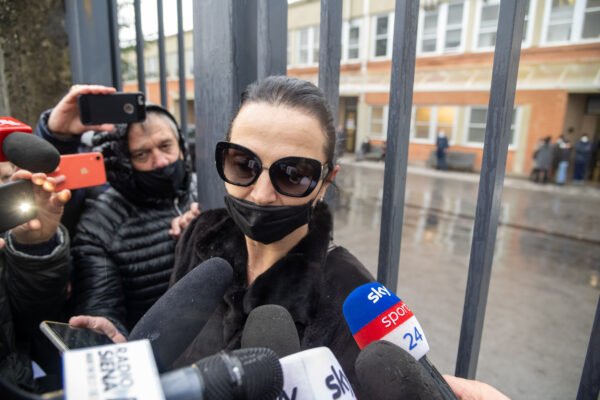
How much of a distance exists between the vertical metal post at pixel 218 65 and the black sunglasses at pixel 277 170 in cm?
48

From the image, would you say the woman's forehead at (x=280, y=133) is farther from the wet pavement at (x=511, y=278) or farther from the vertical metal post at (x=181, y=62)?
the vertical metal post at (x=181, y=62)

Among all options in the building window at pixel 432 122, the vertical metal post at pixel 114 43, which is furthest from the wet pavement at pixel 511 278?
the building window at pixel 432 122

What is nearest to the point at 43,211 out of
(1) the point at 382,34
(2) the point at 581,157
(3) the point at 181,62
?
(3) the point at 181,62

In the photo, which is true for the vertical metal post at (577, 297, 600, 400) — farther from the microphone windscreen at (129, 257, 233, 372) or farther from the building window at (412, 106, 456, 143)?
the building window at (412, 106, 456, 143)

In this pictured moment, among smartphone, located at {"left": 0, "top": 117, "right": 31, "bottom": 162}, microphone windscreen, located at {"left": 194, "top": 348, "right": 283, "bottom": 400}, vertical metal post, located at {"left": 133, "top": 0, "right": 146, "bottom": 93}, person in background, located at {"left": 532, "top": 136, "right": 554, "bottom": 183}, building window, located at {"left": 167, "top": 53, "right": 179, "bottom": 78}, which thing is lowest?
person in background, located at {"left": 532, "top": 136, "right": 554, "bottom": 183}

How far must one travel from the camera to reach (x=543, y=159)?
14.3 meters

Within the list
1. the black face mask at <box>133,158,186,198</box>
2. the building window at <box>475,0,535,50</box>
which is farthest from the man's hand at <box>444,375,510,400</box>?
the building window at <box>475,0,535,50</box>

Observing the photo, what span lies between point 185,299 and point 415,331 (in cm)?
49

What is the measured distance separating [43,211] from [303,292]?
2.98 ft

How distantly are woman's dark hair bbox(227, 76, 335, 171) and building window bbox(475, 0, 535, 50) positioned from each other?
1693cm

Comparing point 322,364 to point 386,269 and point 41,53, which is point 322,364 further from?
point 41,53

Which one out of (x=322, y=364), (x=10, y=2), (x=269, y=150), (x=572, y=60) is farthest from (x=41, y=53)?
(x=572, y=60)

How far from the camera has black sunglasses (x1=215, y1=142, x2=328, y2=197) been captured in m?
1.14

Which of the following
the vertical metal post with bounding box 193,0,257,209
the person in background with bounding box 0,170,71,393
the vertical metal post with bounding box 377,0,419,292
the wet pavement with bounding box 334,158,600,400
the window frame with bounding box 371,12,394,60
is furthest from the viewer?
the window frame with bounding box 371,12,394,60
